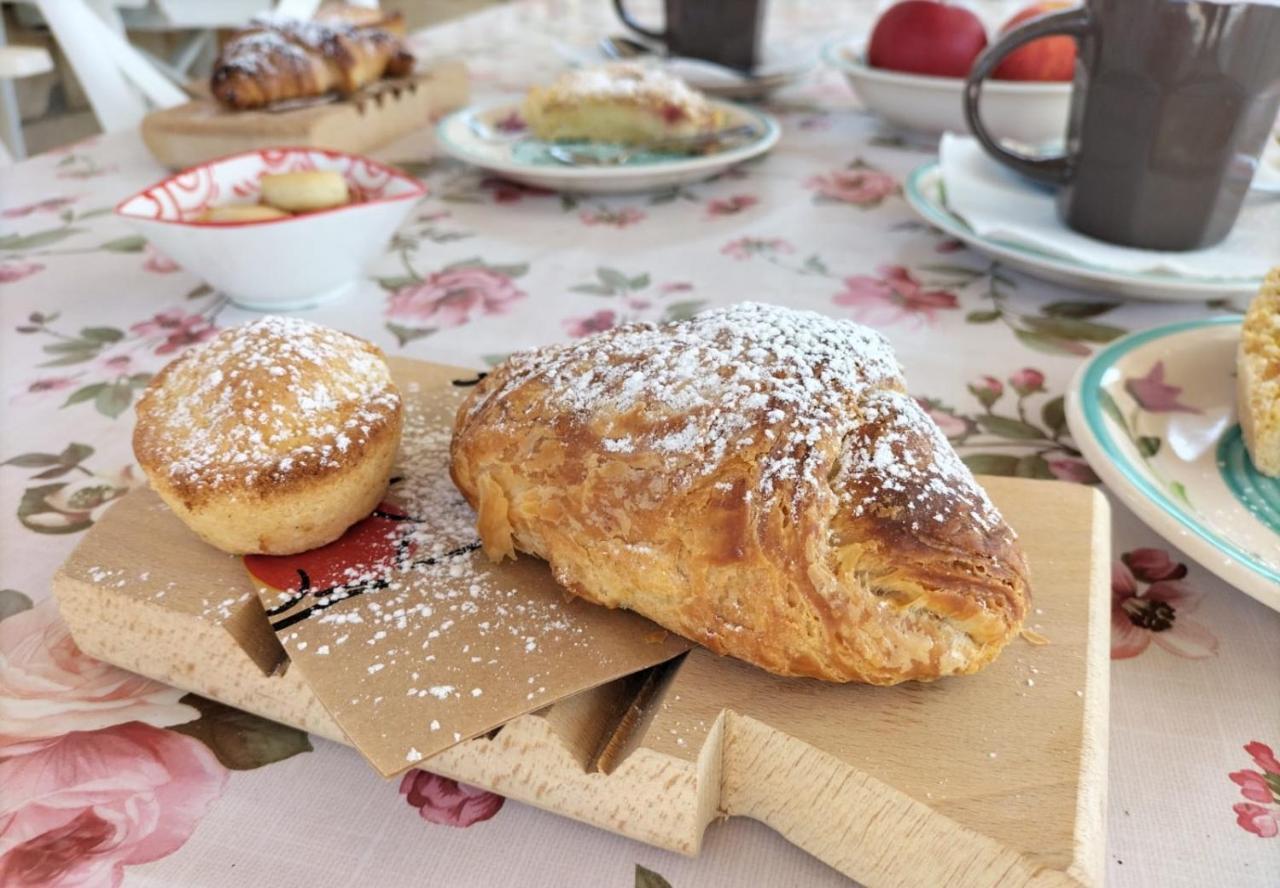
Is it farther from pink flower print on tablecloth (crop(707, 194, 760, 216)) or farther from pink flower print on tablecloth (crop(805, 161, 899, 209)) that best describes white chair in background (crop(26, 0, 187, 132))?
pink flower print on tablecloth (crop(805, 161, 899, 209))

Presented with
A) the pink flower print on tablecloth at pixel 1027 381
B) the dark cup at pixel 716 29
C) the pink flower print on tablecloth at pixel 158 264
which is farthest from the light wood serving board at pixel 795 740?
the dark cup at pixel 716 29

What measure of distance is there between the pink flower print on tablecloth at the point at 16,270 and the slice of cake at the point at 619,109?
60cm

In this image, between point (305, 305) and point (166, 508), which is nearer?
point (166, 508)

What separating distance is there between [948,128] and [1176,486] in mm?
866

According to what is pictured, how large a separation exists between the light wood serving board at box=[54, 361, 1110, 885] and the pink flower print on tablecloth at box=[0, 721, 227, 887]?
36 millimetres

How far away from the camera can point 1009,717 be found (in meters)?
0.39

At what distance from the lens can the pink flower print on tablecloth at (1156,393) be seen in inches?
25.3

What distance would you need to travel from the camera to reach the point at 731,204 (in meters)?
1.13

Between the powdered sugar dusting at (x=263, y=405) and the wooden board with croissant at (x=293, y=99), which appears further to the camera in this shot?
the wooden board with croissant at (x=293, y=99)

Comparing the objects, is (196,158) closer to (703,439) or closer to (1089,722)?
(703,439)

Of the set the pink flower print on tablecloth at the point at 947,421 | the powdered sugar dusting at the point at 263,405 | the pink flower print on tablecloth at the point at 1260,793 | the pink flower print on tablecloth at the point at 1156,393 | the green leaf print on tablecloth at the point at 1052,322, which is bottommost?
the green leaf print on tablecloth at the point at 1052,322

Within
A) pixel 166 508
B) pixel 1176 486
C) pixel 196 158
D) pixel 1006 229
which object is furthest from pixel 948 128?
pixel 166 508

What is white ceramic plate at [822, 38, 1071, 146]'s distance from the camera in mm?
1161

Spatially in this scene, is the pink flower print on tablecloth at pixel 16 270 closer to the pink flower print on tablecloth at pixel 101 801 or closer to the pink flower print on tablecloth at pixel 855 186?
the pink flower print on tablecloth at pixel 101 801
